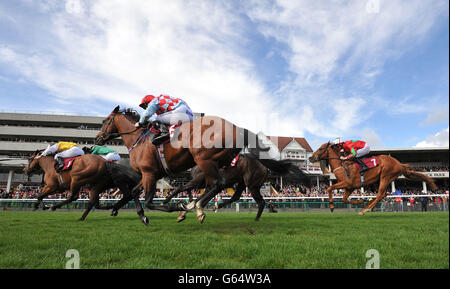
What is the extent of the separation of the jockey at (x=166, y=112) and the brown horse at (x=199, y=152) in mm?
348

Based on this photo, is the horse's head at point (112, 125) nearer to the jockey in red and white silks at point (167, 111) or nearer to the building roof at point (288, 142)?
the jockey in red and white silks at point (167, 111)

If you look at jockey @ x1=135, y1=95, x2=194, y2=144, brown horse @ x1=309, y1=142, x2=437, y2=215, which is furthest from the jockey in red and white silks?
brown horse @ x1=309, y1=142, x2=437, y2=215

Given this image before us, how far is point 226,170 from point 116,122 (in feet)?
11.3

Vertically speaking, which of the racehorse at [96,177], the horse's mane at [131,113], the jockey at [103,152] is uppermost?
the horse's mane at [131,113]

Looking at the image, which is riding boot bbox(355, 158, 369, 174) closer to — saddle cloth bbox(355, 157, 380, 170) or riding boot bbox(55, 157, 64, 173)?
saddle cloth bbox(355, 157, 380, 170)

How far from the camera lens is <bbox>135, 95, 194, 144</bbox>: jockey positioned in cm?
538

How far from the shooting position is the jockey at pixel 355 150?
31.8 feet

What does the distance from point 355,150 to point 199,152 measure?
7.13 meters

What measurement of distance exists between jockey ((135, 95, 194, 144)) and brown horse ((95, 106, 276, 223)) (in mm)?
348

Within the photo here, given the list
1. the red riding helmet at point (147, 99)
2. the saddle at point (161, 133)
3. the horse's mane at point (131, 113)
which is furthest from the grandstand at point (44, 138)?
the saddle at point (161, 133)

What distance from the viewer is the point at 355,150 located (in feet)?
32.1

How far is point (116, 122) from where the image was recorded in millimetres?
6695

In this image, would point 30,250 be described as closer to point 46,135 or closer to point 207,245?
point 207,245

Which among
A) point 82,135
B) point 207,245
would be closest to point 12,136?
point 82,135
